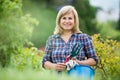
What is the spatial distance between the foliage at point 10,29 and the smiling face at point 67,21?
218 cm

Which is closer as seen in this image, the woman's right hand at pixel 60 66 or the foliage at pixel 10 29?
the woman's right hand at pixel 60 66

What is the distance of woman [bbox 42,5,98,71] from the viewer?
5391 mm

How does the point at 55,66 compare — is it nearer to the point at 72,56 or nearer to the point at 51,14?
the point at 72,56

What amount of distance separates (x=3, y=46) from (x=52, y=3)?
1394 cm

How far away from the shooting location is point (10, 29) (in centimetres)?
760

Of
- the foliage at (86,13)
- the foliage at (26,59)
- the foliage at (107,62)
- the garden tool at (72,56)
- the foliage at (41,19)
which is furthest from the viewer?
the foliage at (86,13)

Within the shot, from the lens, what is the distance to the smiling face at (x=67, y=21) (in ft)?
18.0

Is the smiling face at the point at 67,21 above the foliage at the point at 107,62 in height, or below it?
above

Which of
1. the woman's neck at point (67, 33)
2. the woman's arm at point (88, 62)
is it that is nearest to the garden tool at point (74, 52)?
the woman's arm at point (88, 62)

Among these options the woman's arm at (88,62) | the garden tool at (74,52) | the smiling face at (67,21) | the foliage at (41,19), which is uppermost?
the foliage at (41,19)

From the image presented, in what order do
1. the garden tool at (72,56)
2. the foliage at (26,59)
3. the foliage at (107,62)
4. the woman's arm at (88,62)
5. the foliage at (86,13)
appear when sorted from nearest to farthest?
the garden tool at (72,56), the woman's arm at (88,62), the foliage at (107,62), the foliage at (26,59), the foliage at (86,13)

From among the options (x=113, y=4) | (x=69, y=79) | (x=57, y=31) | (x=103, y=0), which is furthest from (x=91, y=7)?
(x=69, y=79)

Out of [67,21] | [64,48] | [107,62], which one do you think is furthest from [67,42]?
[107,62]

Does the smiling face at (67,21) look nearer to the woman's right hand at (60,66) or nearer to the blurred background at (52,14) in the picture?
the woman's right hand at (60,66)
